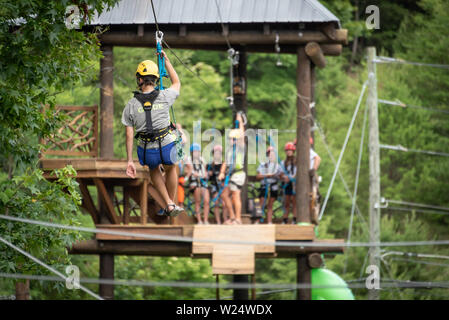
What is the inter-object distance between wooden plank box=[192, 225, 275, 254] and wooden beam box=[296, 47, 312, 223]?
1.18 meters

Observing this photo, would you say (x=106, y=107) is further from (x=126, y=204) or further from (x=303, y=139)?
(x=303, y=139)

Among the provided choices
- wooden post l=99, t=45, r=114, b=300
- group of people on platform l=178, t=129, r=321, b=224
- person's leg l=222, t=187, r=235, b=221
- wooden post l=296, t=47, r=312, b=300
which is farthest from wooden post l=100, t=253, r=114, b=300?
wooden post l=296, t=47, r=312, b=300

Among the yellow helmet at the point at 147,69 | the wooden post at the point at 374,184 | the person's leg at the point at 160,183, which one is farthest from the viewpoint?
the wooden post at the point at 374,184

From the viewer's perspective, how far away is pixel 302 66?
18.9m

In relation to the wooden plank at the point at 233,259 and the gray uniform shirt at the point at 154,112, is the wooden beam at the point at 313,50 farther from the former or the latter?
the gray uniform shirt at the point at 154,112

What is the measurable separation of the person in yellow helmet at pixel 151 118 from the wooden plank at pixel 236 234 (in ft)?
19.6

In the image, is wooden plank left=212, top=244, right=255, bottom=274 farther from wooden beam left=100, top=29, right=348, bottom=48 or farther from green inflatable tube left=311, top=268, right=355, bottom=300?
wooden beam left=100, top=29, right=348, bottom=48

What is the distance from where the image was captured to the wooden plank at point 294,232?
58.8ft

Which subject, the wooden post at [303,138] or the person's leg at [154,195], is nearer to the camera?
the wooden post at [303,138]

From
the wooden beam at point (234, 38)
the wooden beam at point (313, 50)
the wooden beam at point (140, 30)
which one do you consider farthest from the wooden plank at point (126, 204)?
the wooden beam at point (313, 50)

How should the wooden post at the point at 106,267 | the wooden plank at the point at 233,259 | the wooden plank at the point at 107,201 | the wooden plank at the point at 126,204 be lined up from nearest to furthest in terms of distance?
the wooden plank at the point at 233,259, the wooden plank at the point at 107,201, the wooden plank at the point at 126,204, the wooden post at the point at 106,267

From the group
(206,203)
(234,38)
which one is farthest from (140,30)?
(206,203)

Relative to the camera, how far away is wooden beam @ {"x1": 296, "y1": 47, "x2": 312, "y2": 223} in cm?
1883

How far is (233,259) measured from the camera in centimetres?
1752
